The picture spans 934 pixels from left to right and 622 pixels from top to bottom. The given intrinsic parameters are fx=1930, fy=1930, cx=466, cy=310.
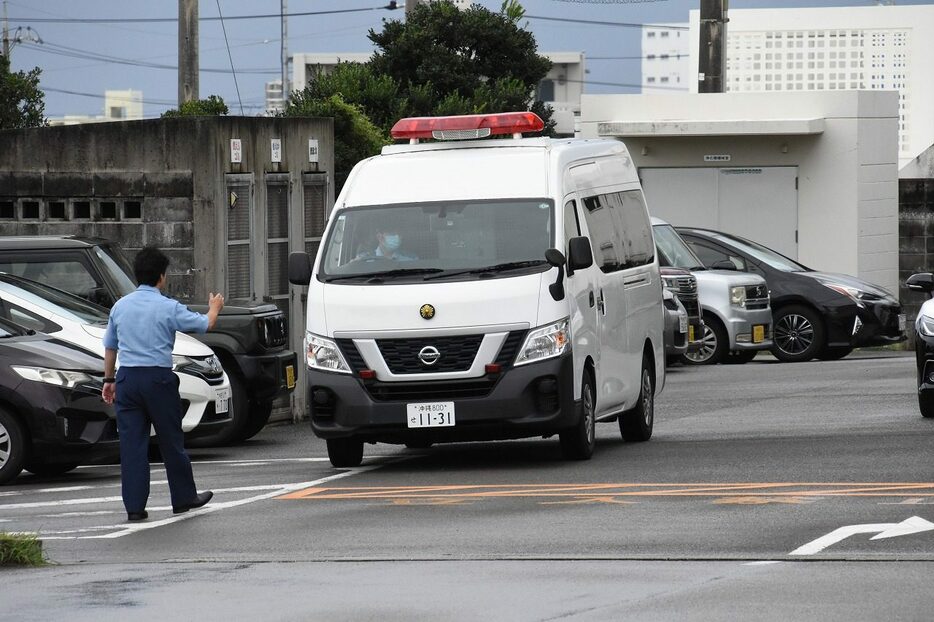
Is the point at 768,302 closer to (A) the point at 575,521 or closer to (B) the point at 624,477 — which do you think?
(B) the point at 624,477

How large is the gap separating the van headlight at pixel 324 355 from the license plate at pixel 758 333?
11.8 m

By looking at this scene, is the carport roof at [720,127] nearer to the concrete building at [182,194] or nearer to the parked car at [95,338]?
the concrete building at [182,194]

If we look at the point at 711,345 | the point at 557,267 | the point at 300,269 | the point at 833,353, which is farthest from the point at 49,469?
the point at 833,353

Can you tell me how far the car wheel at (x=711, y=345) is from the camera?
25.1 m

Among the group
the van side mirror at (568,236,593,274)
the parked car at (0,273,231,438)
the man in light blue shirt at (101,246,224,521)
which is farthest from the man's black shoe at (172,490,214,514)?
the van side mirror at (568,236,593,274)

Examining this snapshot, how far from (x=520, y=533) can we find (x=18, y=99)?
23.0 m

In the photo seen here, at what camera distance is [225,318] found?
58.0 ft

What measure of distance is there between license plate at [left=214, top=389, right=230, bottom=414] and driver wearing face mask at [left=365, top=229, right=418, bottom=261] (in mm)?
2311

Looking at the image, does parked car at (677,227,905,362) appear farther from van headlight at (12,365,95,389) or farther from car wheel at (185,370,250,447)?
van headlight at (12,365,95,389)

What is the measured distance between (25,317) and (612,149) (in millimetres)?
5099

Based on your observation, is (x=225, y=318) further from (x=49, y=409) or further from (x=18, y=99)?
(x=18, y=99)

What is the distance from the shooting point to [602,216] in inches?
609

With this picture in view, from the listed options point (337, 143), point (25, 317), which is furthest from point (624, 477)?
point (337, 143)

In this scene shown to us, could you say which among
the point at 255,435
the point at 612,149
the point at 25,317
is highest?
the point at 612,149
